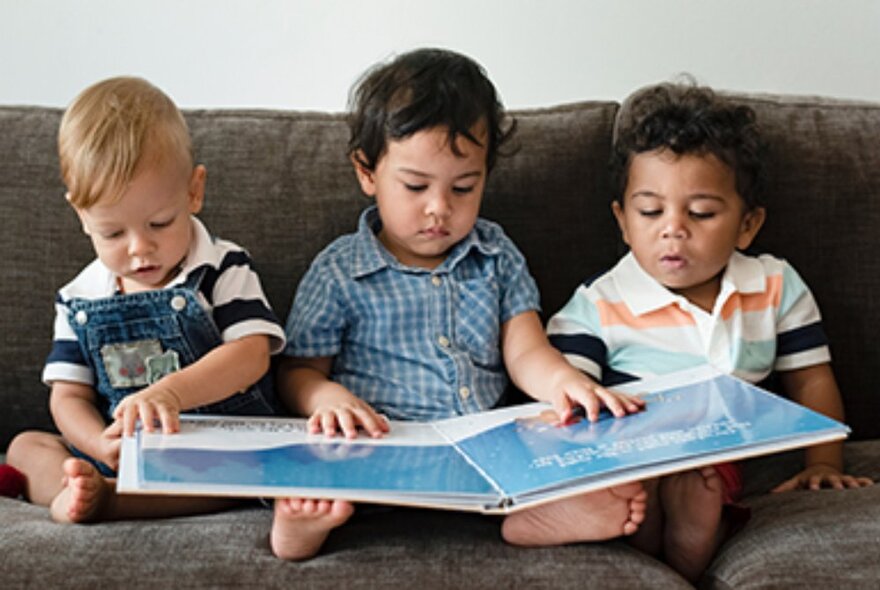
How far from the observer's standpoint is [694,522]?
5.48ft

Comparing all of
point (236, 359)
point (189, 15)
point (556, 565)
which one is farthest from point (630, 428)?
point (189, 15)

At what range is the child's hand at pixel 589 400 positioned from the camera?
1.71 m

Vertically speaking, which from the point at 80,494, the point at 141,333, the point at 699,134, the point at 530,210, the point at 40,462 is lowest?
the point at 40,462

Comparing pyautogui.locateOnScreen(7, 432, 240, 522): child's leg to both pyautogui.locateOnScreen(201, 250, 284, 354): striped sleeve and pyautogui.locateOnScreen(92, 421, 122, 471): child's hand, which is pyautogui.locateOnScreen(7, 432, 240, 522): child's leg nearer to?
pyautogui.locateOnScreen(92, 421, 122, 471): child's hand

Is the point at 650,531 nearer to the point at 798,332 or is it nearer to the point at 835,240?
the point at 798,332

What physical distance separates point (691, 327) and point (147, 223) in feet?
2.94

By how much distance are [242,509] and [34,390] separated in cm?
52

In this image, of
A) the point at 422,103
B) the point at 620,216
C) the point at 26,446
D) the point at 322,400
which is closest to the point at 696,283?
the point at 620,216

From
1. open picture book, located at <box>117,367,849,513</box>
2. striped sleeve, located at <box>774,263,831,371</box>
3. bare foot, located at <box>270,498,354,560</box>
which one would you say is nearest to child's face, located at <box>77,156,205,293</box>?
open picture book, located at <box>117,367,849,513</box>

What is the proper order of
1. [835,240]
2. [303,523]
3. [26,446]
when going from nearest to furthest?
[303,523]
[26,446]
[835,240]

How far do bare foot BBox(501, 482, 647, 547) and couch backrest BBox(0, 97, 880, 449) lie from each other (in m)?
0.62

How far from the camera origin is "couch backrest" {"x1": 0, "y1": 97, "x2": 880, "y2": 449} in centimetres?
208

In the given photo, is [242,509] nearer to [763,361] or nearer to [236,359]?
[236,359]

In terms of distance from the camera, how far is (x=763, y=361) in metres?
2.04
